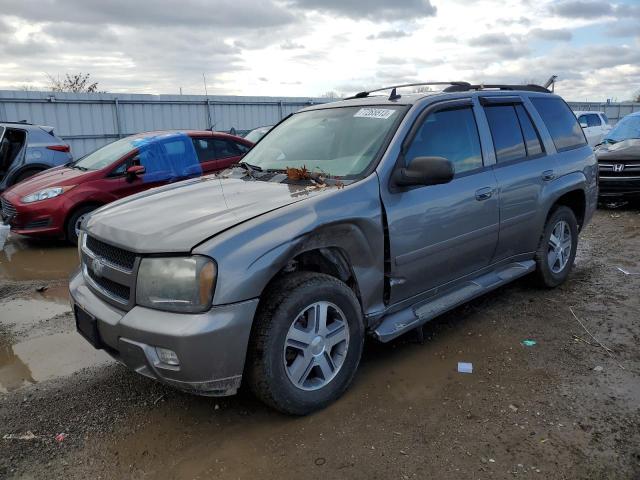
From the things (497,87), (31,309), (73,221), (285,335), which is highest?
(497,87)

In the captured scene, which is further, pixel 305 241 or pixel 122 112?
pixel 122 112

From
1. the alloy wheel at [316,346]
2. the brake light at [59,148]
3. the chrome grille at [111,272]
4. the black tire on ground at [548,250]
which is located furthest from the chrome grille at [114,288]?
the brake light at [59,148]

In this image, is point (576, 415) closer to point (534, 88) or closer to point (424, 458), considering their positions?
point (424, 458)

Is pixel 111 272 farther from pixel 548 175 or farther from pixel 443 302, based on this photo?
pixel 548 175

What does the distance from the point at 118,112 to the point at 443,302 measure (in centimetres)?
1396

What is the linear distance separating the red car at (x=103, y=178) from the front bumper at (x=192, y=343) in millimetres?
4791

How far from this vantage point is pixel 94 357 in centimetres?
381

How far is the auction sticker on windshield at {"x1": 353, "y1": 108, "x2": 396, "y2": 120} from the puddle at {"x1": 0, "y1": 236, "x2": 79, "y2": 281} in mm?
3579

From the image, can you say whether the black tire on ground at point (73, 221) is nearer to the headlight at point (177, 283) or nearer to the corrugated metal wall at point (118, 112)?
the headlight at point (177, 283)

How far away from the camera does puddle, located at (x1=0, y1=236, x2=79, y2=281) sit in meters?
5.94

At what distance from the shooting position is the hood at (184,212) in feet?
8.76

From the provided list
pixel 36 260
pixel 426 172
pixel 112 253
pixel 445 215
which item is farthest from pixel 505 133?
pixel 36 260

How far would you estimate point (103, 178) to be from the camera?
7.09 meters

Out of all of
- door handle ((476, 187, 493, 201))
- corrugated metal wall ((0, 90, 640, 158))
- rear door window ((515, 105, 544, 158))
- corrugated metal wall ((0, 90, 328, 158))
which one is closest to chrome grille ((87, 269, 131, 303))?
door handle ((476, 187, 493, 201))
